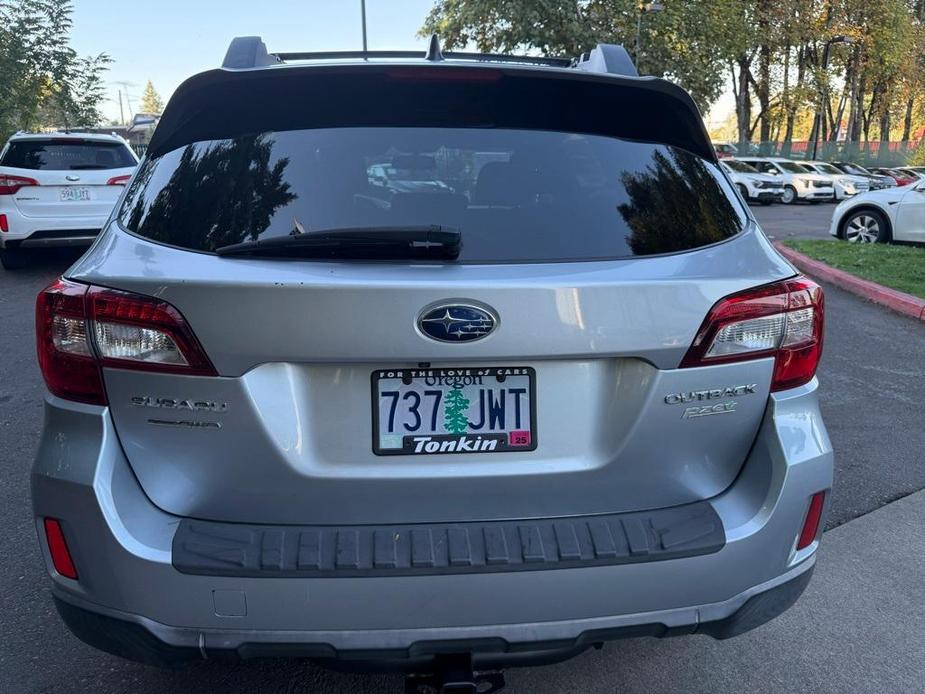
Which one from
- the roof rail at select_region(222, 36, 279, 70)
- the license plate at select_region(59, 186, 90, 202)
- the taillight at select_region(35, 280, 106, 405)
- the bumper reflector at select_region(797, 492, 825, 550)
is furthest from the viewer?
the license plate at select_region(59, 186, 90, 202)

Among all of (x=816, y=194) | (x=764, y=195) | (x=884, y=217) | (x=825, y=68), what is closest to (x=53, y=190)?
(x=884, y=217)

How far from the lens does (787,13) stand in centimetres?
3791

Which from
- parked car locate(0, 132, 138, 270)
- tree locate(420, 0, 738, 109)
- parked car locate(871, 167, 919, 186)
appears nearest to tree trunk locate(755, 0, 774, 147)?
tree locate(420, 0, 738, 109)

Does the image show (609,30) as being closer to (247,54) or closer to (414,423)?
(247,54)

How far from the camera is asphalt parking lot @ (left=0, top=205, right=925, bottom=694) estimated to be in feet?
8.47

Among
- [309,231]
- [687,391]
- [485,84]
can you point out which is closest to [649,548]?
[687,391]

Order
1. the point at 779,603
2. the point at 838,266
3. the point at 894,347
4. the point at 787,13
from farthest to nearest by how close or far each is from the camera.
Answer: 1. the point at 787,13
2. the point at 838,266
3. the point at 894,347
4. the point at 779,603

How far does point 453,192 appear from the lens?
2.10m

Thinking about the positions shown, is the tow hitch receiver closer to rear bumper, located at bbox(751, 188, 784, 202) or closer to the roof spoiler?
the roof spoiler

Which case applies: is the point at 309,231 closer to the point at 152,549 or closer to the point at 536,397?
the point at 536,397

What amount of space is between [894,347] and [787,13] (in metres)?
36.5

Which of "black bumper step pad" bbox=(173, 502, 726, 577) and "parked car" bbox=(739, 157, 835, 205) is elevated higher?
"black bumper step pad" bbox=(173, 502, 726, 577)

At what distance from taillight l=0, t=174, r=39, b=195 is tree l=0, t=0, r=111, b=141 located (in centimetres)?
1140

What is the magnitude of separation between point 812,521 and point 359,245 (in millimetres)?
1348
